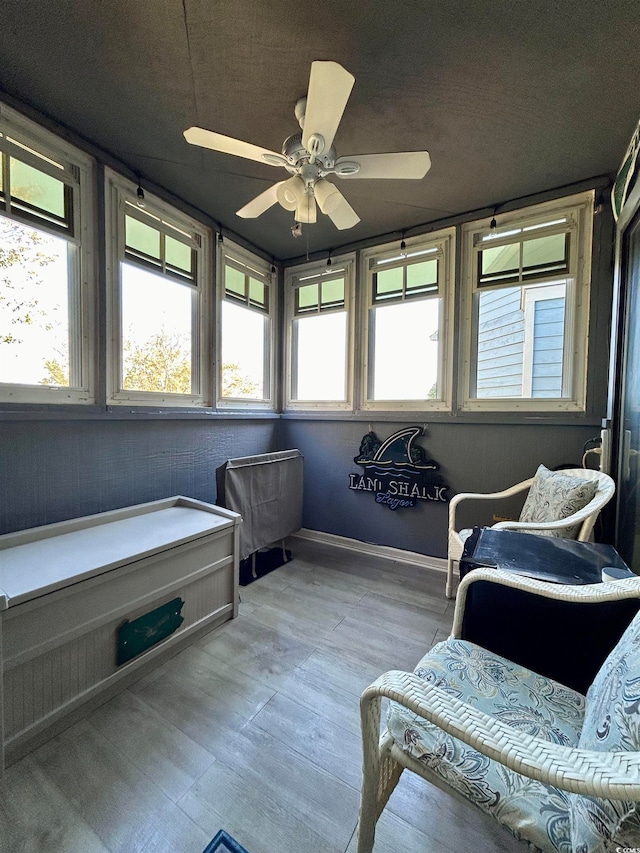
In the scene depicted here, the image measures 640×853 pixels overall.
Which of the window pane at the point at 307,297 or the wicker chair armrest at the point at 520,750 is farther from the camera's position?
the window pane at the point at 307,297

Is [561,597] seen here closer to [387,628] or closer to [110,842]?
[387,628]

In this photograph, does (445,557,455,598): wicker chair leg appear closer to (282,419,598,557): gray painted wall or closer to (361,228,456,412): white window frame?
(282,419,598,557): gray painted wall

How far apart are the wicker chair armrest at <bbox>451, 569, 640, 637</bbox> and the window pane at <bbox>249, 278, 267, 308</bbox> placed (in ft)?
10.3

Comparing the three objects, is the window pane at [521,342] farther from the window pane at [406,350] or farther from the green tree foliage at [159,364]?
the green tree foliage at [159,364]

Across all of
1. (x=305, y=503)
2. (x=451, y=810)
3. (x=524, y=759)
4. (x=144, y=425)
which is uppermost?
(x=144, y=425)

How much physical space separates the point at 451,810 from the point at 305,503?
2.60 metres

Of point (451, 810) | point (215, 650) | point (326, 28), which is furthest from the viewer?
point (215, 650)

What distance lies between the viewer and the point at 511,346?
2648 mm

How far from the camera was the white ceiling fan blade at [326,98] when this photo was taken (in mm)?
1209

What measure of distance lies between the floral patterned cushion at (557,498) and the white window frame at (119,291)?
257 cm

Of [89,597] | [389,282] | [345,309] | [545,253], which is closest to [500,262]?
[545,253]

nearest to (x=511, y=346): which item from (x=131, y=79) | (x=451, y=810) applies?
(x=451, y=810)

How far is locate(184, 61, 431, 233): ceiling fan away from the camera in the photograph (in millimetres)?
1304

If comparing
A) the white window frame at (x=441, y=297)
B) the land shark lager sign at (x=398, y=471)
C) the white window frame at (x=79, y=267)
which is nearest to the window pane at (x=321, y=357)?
the white window frame at (x=441, y=297)
